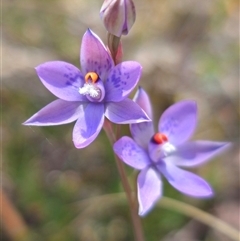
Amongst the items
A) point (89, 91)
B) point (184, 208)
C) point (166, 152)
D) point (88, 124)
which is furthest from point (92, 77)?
point (184, 208)

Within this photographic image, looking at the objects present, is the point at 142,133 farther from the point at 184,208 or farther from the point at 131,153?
the point at 184,208

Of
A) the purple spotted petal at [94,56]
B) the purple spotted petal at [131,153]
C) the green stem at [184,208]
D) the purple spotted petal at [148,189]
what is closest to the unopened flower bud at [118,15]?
the purple spotted petal at [94,56]

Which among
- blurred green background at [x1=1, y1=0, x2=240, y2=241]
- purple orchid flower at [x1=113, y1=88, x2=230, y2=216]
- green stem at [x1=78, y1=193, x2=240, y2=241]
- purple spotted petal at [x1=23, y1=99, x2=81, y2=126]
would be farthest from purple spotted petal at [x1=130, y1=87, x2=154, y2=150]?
blurred green background at [x1=1, y1=0, x2=240, y2=241]

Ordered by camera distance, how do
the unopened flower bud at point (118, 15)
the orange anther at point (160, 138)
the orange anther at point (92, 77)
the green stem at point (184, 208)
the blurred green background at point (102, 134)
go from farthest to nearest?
the blurred green background at point (102, 134) < the green stem at point (184, 208) < the orange anther at point (160, 138) < the orange anther at point (92, 77) < the unopened flower bud at point (118, 15)

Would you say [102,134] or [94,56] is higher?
[94,56]

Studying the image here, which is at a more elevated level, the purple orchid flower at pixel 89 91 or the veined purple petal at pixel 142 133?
the purple orchid flower at pixel 89 91

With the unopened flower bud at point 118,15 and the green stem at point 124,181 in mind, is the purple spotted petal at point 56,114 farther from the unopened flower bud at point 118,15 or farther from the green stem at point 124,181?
the unopened flower bud at point 118,15

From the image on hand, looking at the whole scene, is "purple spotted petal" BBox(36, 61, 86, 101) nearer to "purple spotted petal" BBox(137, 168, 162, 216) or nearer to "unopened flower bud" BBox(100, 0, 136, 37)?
"unopened flower bud" BBox(100, 0, 136, 37)
